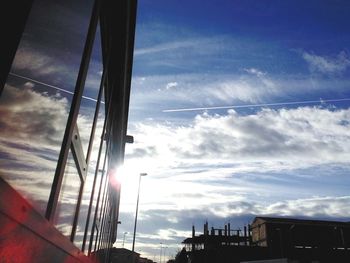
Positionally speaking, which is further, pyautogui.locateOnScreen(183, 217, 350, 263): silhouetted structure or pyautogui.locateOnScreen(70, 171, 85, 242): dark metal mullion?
pyautogui.locateOnScreen(183, 217, 350, 263): silhouetted structure

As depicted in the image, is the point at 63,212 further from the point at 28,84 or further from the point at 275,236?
the point at 275,236

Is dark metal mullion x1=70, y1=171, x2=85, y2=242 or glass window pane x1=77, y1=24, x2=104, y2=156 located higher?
glass window pane x1=77, y1=24, x2=104, y2=156

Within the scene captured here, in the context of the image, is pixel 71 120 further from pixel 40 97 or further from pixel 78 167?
pixel 78 167

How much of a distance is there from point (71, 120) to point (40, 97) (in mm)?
556

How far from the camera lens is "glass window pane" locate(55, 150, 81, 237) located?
213 centimetres

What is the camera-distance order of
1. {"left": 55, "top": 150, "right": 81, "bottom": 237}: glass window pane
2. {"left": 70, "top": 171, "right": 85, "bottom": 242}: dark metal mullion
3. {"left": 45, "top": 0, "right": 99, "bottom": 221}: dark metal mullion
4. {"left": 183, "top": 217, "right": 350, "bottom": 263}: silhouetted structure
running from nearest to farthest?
{"left": 45, "top": 0, "right": 99, "bottom": 221}: dark metal mullion, {"left": 55, "top": 150, "right": 81, "bottom": 237}: glass window pane, {"left": 70, "top": 171, "right": 85, "bottom": 242}: dark metal mullion, {"left": 183, "top": 217, "right": 350, "bottom": 263}: silhouetted structure

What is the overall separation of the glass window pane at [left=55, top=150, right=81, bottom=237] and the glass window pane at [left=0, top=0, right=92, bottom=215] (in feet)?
1.39

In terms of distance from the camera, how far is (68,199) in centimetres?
239

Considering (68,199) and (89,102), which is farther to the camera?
(89,102)

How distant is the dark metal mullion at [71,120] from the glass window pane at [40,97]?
0.22 feet

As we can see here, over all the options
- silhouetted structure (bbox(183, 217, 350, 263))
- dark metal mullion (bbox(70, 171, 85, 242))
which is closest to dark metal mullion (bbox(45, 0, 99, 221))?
dark metal mullion (bbox(70, 171, 85, 242))

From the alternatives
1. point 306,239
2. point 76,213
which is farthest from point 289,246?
point 76,213

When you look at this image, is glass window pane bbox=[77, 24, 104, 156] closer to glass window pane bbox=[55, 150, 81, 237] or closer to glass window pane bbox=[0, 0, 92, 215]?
glass window pane bbox=[55, 150, 81, 237]

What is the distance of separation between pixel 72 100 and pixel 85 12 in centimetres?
66
